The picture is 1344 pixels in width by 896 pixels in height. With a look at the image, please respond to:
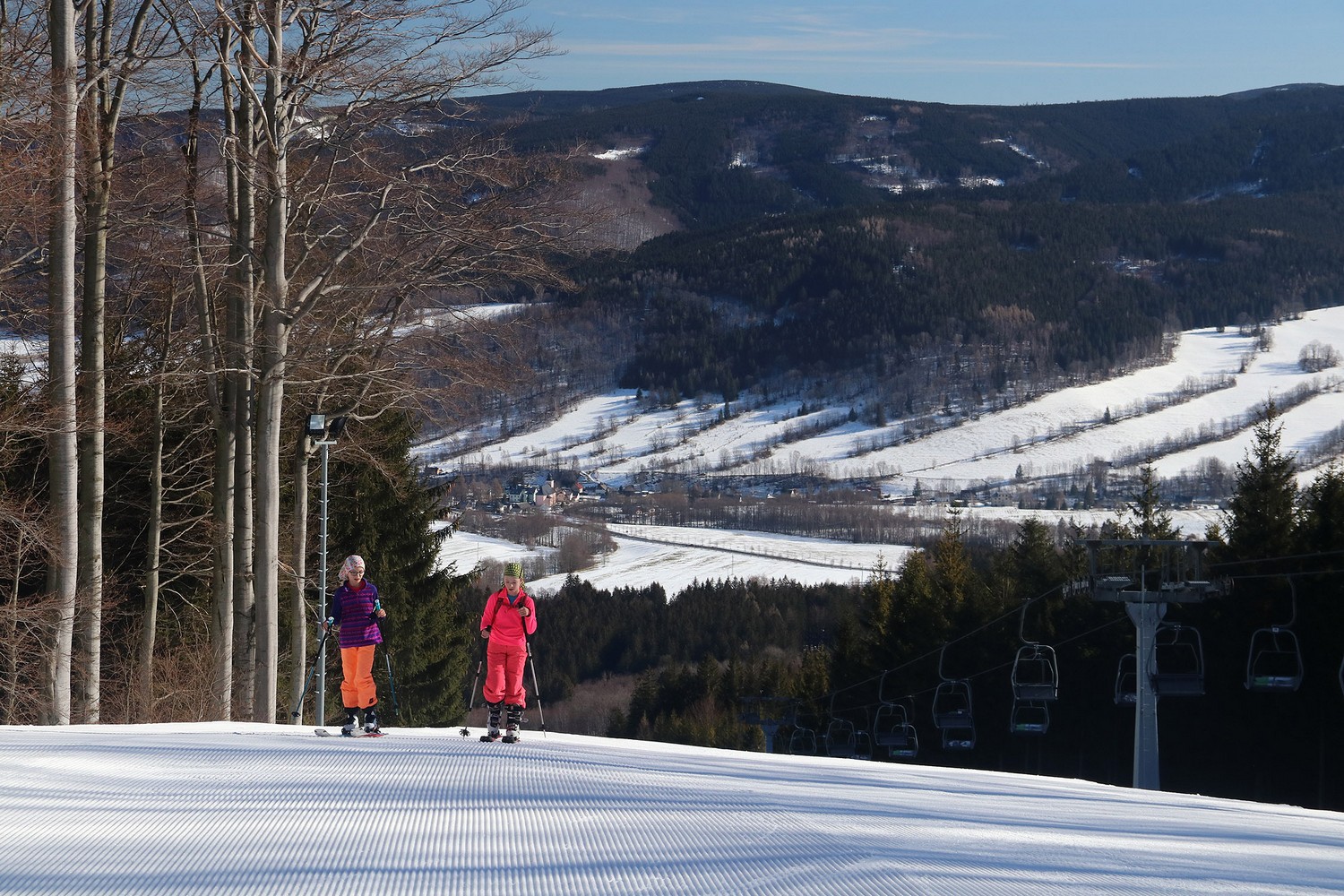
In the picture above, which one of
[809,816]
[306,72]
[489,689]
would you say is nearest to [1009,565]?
[306,72]

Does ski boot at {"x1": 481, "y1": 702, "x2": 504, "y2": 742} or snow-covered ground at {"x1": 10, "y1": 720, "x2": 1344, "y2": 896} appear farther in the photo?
ski boot at {"x1": 481, "y1": 702, "x2": 504, "y2": 742}

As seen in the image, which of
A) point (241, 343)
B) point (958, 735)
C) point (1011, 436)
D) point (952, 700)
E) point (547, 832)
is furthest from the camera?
point (1011, 436)

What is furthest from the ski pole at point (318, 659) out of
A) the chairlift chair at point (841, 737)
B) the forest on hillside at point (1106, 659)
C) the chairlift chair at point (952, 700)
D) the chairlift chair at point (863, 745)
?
the chairlift chair at point (863, 745)

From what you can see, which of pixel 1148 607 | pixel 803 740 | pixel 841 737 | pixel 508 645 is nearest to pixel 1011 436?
pixel 803 740

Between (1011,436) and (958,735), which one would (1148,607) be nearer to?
(958,735)

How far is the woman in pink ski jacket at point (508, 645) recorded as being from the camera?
1072cm

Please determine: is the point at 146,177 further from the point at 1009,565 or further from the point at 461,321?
the point at 1009,565

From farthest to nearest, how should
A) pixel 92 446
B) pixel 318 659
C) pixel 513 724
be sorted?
pixel 92 446 < pixel 318 659 < pixel 513 724

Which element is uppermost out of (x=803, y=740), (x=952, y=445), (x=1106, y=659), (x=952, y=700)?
(x=952, y=445)

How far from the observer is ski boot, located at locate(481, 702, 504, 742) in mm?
11125

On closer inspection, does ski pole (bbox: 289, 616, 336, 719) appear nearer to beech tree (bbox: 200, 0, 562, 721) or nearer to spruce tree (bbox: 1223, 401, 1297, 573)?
beech tree (bbox: 200, 0, 562, 721)

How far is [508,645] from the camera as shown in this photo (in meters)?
10.8

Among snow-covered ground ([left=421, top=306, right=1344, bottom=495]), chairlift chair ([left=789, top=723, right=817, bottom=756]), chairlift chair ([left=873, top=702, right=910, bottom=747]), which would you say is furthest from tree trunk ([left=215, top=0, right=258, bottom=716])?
snow-covered ground ([left=421, top=306, right=1344, bottom=495])

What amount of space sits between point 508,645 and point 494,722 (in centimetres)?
75
